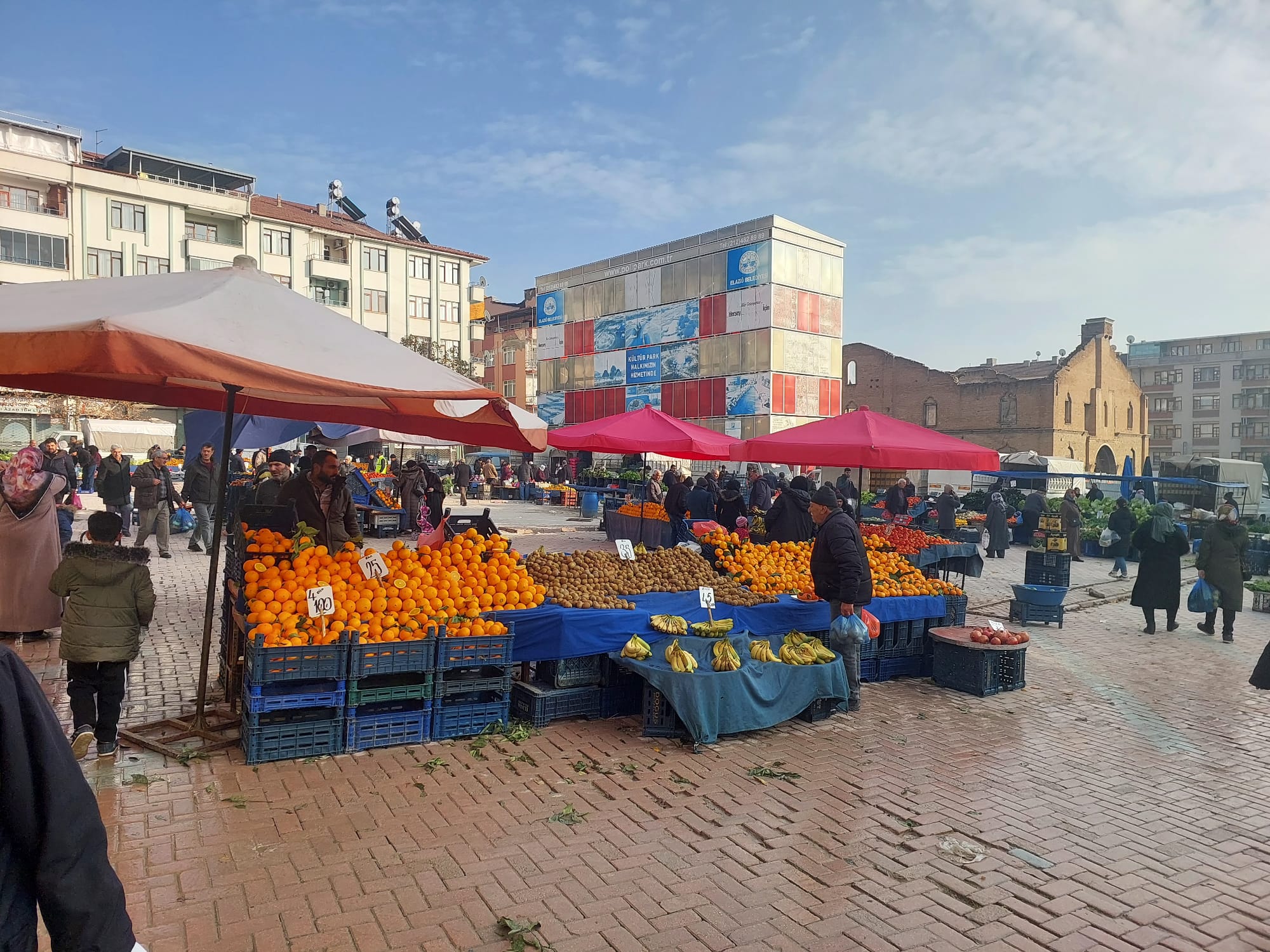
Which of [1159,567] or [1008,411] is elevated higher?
[1008,411]

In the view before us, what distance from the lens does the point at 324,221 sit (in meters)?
51.0

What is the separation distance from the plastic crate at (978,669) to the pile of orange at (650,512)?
9917mm

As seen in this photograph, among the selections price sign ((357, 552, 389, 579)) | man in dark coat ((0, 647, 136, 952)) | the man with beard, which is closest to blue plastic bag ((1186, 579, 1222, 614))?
price sign ((357, 552, 389, 579))

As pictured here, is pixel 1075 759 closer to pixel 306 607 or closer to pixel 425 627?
pixel 425 627

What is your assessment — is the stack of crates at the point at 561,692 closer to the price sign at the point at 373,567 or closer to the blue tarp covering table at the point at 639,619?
the blue tarp covering table at the point at 639,619

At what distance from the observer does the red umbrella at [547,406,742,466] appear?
12.3 metres

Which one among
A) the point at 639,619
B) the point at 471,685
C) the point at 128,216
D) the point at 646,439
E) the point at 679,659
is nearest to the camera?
the point at 471,685

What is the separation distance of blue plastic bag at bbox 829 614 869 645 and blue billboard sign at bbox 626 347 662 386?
42.4 meters

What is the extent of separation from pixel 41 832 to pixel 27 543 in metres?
7.60

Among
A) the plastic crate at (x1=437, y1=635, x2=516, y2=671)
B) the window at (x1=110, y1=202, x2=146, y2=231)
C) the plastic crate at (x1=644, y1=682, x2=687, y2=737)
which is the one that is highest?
the window at (x1=110, y1=202, x2=146, y2=231)

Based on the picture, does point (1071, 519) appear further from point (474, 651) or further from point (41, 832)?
point (41, 832)

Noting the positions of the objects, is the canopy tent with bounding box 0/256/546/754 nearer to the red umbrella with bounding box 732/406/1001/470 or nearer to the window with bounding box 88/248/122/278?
the red umbrella with bounding box 732/406/1001/470

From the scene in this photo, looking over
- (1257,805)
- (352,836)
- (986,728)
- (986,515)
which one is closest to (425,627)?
(352,836)

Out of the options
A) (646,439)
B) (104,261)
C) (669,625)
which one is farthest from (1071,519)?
(104,261)
